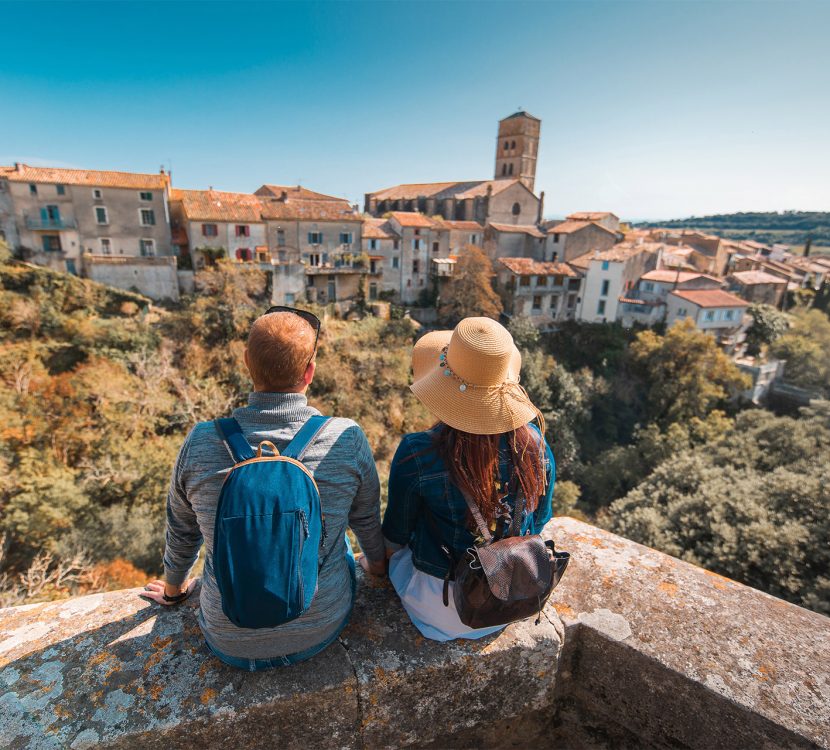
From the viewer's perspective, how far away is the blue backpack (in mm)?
1563

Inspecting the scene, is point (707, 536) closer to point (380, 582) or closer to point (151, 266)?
point (380, 582)

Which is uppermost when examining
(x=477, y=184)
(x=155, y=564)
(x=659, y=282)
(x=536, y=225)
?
(x=477, y=184)

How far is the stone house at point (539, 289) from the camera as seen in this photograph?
3419 centimetres

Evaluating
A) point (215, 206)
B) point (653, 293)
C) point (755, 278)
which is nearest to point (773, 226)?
point (755, 278)

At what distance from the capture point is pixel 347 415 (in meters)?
22.8

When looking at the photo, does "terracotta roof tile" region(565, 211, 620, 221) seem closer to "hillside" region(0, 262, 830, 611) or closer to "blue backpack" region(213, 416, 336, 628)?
"hillside" region(0, 262, 830, 611)

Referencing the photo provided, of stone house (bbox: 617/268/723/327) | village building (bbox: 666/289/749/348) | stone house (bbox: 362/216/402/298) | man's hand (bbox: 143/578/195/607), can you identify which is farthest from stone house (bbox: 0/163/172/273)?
village building (bbox: 666/289/749/348)

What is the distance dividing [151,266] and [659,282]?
35319 mm

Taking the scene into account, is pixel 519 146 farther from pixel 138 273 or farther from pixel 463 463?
pixel 463 463

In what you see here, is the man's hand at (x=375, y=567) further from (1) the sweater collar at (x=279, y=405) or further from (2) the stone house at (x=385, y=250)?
(2) the stone house at (x=385, y=250)

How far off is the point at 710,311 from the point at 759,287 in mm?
13354

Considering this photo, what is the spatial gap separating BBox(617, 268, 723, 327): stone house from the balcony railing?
3694 cm

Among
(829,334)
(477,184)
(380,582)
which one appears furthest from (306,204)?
(829,334)

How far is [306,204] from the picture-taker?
3070 cm
